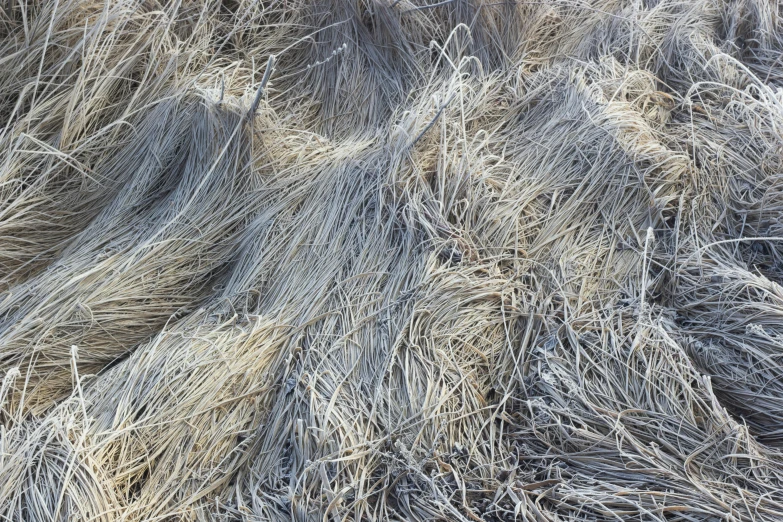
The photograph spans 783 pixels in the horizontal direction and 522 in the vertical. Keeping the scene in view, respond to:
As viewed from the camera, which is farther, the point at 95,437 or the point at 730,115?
the point at 730,115

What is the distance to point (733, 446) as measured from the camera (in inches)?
67.9

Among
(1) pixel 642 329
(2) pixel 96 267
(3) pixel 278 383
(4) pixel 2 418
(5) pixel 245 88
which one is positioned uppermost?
(5) pixel 245 88

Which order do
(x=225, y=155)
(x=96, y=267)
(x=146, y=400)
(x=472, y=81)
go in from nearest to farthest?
(x=146, y=400) < (x=96, y=267) < (x=225, y=155) < (x=472, y=81)

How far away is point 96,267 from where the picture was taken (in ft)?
7.16

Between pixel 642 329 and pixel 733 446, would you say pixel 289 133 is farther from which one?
pixel 733 446

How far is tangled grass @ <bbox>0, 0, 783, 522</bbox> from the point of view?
1.77 m

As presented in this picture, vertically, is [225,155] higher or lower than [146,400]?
higher

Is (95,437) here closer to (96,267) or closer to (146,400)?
(146,400)

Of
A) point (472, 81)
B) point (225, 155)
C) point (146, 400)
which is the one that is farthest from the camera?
point (472, 81)

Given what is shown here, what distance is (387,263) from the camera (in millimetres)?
2201

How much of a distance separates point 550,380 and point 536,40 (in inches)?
73.8

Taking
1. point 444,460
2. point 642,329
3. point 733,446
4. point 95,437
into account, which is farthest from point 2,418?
point 733,446

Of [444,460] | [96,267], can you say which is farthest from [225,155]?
[444,460]

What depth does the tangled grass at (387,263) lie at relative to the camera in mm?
1768
